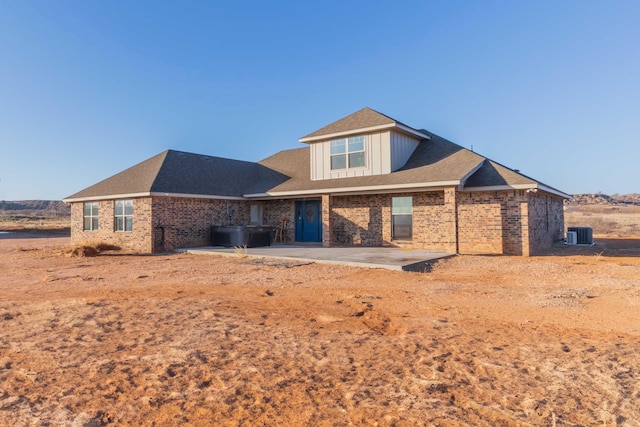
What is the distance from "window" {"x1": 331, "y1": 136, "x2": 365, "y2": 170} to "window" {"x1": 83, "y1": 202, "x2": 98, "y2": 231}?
12758 millimetres

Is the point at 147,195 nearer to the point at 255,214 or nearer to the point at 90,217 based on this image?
the point at 90,217

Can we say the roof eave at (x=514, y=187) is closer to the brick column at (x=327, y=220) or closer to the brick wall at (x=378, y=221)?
the brick wall at (x=378, y=221)

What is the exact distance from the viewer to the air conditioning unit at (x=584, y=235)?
1891 centimetres

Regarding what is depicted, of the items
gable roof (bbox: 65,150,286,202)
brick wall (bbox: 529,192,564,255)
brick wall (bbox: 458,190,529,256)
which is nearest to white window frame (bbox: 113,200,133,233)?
gable roof (bbox: 65,150,286,202)

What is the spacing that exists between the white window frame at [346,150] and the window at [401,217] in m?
2.41

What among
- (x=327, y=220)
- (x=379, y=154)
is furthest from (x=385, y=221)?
(x=379, y=154)

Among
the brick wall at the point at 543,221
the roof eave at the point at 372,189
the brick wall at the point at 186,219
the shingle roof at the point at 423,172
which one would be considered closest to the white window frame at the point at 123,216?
the brick wall at the point at 186,219

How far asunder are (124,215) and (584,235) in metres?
22.8

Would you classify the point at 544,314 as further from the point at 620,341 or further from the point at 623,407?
the point at 623,407

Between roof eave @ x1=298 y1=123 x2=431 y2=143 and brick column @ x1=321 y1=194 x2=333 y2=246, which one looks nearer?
roof eave @ x1=298 y1=123 x2=431 y2=143

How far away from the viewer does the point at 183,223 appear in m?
17.9

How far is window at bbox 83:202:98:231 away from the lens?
19991mm

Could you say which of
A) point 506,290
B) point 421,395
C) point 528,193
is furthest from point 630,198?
point 421,395

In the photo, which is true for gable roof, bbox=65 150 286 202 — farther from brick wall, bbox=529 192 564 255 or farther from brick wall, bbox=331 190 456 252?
brick wall, bbox=529 192 564 255
